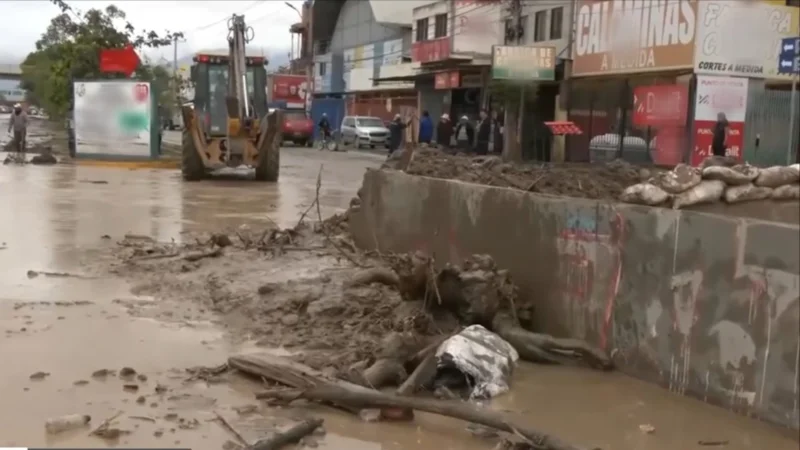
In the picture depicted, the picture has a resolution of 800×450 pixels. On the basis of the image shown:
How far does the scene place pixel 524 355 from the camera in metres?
7.02

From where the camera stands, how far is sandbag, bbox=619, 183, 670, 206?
656 cm

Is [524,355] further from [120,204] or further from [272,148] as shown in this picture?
[272,148]

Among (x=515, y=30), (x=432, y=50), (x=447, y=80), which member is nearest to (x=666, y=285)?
(x=515, y=30)

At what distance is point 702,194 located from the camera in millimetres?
6305

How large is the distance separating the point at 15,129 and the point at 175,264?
68.6 feet

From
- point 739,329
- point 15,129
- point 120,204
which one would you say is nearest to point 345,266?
point 739,329

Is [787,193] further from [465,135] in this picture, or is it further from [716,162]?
[465,135]

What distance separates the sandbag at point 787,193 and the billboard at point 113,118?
23.4 meters

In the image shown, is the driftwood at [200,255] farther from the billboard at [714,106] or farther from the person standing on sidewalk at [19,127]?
the person standing on sidewalk at [19,127]

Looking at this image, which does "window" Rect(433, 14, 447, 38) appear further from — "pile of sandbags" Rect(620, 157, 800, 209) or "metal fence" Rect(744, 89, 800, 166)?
"pile of sandbags" Rect(620, 157, 800, 209)

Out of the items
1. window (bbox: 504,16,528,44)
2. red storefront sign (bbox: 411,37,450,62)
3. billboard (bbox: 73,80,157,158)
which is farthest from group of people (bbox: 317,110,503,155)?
billboard (bbox: 73,80,157,158)

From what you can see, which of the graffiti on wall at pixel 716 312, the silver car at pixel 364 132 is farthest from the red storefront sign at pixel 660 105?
the graffiti on wall at pixel 716 312

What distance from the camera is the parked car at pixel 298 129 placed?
4694cm

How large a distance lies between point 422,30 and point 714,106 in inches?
750
